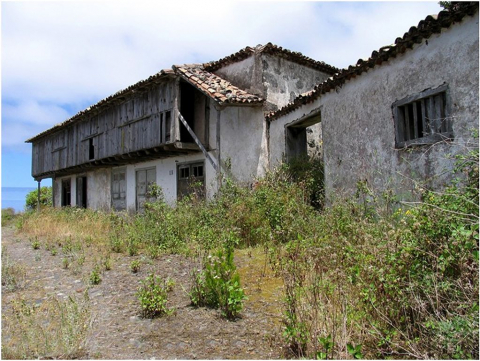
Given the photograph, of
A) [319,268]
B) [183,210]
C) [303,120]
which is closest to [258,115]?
[303,120]

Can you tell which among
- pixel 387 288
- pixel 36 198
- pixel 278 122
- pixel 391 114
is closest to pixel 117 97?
pixel 278 122

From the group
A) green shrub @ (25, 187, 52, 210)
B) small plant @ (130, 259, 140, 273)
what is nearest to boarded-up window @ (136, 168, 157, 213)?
small plant @ (130, 259, 140, 273)

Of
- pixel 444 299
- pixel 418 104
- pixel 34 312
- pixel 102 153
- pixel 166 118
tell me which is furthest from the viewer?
pixel 102 153

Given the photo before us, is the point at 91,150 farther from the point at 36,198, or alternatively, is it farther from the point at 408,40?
the point at 408,40

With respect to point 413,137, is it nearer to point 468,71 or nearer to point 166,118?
point 468,71

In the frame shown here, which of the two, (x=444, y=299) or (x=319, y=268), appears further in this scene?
(x=319, y=268)

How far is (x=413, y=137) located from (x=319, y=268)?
344 centimetres

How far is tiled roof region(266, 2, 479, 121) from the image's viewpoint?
200 inches

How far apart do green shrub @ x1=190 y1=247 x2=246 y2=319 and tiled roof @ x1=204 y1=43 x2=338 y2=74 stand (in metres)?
8.34

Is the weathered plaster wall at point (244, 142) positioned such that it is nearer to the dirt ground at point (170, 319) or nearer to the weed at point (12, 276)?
the dirt ground at point (170, 319)

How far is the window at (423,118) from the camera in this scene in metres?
5.58

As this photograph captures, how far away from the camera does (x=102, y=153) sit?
15805 millimetres

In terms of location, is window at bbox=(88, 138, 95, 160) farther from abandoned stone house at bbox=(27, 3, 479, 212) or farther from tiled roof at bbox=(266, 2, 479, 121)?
tiled roof at bbox=(266, 2, 479, 121)

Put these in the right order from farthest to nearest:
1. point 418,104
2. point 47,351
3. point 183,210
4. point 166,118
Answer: point 166,118, point 183,210, point 418,104, point 47,351
